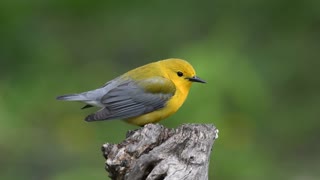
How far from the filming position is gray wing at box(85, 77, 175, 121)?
8.23 metres

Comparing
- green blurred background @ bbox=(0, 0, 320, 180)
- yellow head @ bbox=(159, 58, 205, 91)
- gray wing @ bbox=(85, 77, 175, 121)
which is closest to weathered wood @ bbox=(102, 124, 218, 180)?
gray wing @ bbox=(85, 77, 175, 121)

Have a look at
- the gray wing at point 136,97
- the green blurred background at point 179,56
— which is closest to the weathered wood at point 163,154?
the gray wing at point 136,97

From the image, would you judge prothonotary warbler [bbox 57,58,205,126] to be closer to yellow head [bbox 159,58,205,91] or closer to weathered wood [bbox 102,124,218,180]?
yellow head [bbox 159,58,205,91]

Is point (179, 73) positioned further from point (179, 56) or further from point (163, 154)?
point (163, 154)

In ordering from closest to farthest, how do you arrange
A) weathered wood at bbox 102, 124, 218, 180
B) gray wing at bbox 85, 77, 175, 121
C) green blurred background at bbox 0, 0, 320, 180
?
weathered wood at bbox 102, 124, 218, 180
gray wing at bbox 85, 77, 175, 121
green blurred background at bbox 0, 0, 320, 180

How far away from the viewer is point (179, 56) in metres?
10.7

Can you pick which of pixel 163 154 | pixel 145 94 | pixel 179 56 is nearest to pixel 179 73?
pixel 145 94

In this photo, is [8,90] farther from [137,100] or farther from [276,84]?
[276,84]

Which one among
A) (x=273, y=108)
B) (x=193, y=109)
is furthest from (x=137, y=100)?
(x=273, y=108)

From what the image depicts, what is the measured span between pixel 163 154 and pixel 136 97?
2.26 metres

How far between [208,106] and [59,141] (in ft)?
6.11

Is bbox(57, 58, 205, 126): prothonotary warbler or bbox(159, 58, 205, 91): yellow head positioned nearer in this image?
bbox(57, 58, 205, 126): prothonotary warbler

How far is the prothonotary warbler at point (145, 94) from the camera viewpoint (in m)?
8.28

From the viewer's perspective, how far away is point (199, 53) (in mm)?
10430
